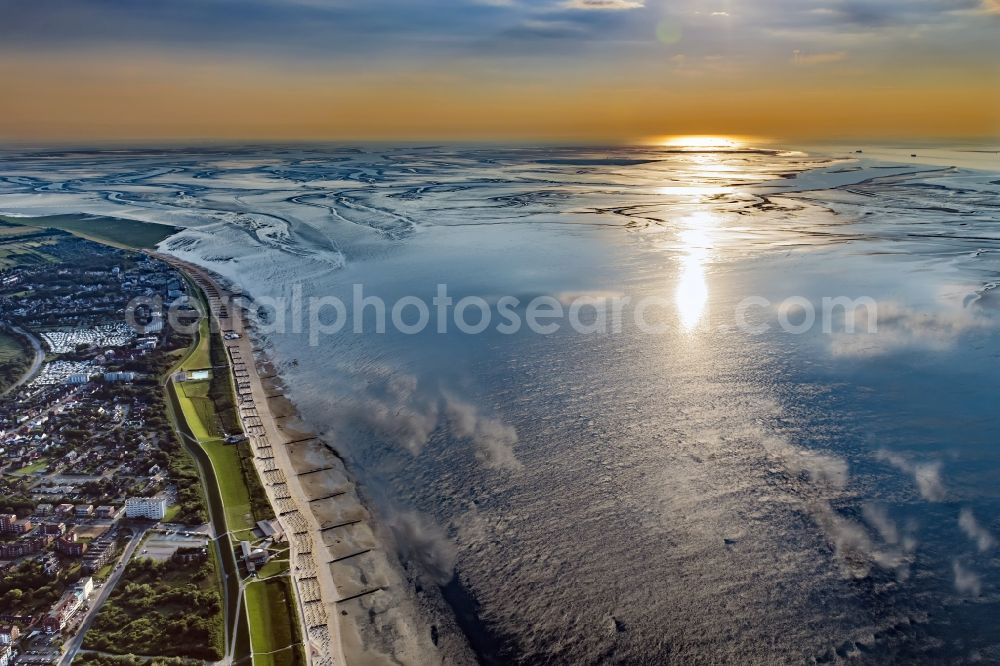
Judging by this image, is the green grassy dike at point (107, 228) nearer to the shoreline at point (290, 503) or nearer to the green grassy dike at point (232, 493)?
the shoreline at point (290, 503)

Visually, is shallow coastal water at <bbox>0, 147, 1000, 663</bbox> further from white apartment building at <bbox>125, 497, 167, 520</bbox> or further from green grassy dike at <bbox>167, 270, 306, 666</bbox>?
white apartment building at <bbox>125, 497, 167, 520</bbox>

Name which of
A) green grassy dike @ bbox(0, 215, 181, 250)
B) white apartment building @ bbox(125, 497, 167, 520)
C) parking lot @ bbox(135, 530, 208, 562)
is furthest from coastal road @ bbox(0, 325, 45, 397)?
green grassy dike @ bbox(0, 215, 181, 250)

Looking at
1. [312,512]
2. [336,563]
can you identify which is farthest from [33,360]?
[336,563]

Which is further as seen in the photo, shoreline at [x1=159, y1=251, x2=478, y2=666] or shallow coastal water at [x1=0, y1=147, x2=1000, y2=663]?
shallow coastal water at [x1=0, y1=147, x2=1000, y2=663]

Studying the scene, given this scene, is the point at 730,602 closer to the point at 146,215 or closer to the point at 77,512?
the point at 77,512

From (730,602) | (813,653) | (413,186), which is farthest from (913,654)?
(413,186)

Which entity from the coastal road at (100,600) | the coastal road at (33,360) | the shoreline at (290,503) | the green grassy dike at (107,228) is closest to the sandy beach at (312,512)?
the shoreline at (290,503)
